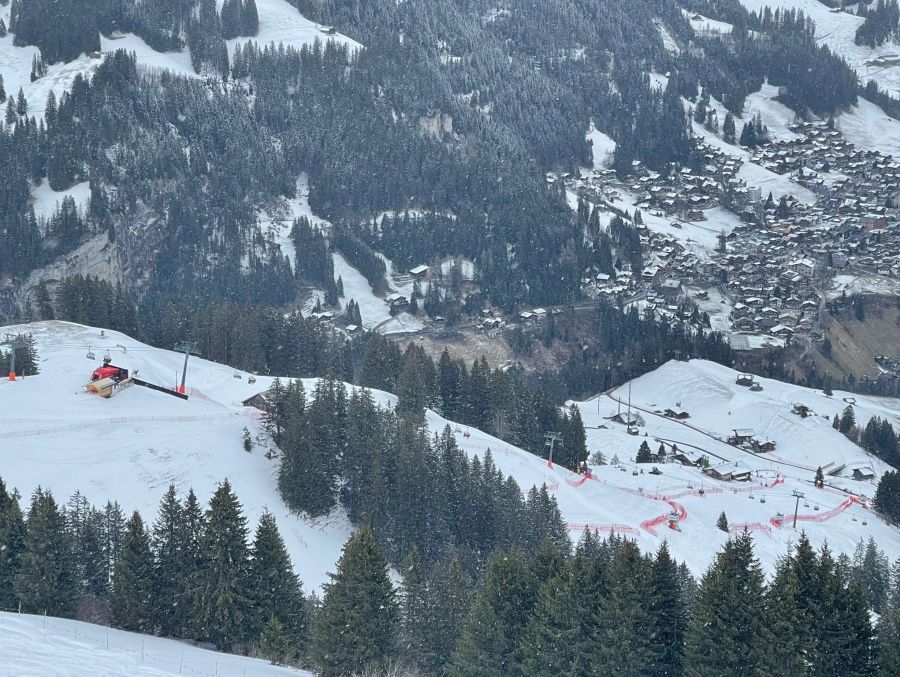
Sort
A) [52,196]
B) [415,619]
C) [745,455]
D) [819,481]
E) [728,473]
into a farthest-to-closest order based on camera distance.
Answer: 1. [52,196]
2. [745,455]
3. [728,473]
4. [819,481]
5. [415,619]

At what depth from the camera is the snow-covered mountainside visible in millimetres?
58344

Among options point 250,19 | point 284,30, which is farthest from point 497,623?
point 284,30

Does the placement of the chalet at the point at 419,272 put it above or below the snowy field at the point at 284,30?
below

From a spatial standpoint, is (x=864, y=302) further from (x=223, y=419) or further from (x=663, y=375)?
(x=223, y=419)

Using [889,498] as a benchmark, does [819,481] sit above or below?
below

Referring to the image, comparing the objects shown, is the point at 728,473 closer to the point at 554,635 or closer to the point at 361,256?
the point at 554,635

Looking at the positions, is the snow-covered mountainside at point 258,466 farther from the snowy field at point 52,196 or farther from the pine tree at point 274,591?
the snowy field at point 52,196

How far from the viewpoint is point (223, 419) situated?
218 feet

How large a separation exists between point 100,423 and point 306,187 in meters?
92.4

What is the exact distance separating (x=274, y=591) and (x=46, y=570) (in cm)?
814

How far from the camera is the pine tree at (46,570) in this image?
39.6m

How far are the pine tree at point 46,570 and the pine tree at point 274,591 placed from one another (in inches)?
264

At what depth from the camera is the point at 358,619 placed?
3647cm

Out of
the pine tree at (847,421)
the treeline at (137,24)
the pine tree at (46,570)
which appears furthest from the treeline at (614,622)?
the treeline at (137,24)
